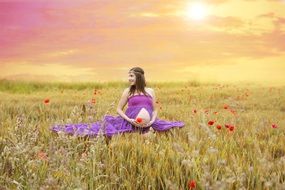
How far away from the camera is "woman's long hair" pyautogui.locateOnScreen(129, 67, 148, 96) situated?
8.67 m

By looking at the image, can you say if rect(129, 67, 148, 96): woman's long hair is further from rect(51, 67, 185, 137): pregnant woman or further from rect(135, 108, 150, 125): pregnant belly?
rect(135, 108, 150, 125): pregnant belly

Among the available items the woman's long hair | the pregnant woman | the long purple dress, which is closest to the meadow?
the long purple dress

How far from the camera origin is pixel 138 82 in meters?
8.80

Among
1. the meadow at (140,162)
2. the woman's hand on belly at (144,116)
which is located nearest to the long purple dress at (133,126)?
the woman's hand on belly at (144,116)

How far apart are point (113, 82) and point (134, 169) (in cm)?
1815

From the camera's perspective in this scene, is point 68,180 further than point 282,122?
No

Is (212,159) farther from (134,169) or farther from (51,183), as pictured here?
(51,183)

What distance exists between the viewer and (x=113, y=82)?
77.7ft

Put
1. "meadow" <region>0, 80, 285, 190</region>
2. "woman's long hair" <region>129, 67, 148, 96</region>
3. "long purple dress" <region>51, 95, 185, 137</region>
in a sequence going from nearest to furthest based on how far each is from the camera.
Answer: "meadow" <region>0, 80, 285, 190</region>, "long purple dress" <region>51, 95, 185, 137</region>, "woman's long hair" <region>129, 67, 148, 96</region>

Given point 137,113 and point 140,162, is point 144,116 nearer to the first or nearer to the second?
point 137,113

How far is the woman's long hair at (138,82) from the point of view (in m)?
8.67

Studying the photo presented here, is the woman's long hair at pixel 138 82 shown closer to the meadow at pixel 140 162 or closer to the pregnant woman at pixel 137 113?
the pregnant woman at pixel 137 113

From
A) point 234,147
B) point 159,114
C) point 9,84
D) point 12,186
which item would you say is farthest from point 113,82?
point 12,186

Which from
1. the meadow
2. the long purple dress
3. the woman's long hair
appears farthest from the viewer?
the woman's long hair
